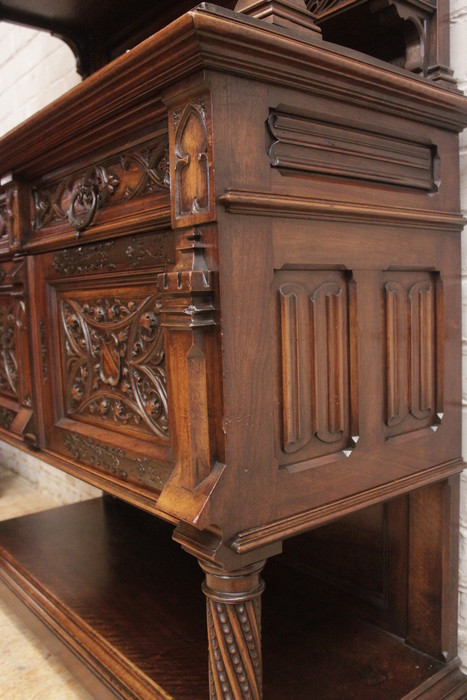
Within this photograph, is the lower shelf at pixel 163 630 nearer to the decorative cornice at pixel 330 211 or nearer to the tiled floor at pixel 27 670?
the tiled floor at pixel 27 670

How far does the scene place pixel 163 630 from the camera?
54.7 inches

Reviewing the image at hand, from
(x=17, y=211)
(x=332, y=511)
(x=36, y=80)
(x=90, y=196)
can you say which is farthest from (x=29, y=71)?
(x=332, y=511)

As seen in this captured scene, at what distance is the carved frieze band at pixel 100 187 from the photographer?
1.01m

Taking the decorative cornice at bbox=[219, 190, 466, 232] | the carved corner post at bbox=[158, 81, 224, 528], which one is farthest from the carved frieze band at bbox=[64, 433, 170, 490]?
the decorative cornice at bbox=[219, 190, 466, 232]

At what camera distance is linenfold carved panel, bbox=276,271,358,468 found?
0.94 meters

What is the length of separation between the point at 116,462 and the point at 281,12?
79 centimetres

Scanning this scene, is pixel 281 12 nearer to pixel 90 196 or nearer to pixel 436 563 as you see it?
pixel 90 196

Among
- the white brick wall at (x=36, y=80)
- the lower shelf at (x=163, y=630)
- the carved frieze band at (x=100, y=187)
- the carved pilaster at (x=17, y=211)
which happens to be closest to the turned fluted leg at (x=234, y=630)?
the lower shelf at (x=163, y=630)

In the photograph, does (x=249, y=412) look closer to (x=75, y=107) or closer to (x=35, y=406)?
(x=75, y=107)

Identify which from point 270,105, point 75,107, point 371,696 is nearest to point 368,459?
point 371,696

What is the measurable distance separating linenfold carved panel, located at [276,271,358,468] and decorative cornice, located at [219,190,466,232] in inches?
3.6

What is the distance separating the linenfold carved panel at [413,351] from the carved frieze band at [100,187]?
1.44 feet

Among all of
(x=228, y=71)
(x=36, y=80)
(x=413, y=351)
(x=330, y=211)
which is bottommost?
(x=413, y=351)

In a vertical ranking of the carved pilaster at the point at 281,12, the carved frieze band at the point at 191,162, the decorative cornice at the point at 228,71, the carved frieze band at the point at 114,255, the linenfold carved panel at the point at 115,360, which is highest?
the carved pilaster at the point at 281,12
